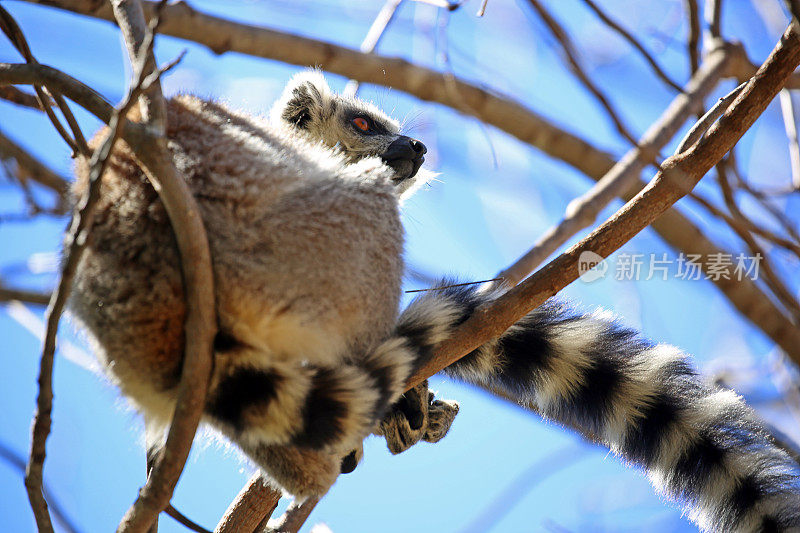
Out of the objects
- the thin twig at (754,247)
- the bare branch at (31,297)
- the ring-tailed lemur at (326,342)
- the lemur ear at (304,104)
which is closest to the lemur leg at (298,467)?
the ring-tailed lemur at (326,342)

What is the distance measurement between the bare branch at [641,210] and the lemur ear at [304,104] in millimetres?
2225

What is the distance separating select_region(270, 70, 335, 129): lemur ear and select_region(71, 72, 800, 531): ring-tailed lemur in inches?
53.3

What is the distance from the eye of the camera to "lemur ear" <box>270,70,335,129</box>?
457cm

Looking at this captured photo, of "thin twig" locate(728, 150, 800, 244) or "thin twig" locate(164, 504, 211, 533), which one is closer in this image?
"thin twig" locate(164, 504, 211, 533)

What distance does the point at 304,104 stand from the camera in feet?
15.1

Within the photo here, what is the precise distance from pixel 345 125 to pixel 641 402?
2526 mm

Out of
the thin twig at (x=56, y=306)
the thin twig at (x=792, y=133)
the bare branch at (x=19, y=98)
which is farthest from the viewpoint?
the thin twig at (x=792, y=133)

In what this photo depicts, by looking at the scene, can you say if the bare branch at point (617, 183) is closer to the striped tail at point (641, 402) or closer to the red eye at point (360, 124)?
the striped tail at point (641, 402)

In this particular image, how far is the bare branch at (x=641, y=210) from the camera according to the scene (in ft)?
9.30

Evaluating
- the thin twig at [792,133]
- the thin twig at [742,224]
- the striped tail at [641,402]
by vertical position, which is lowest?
the striped tail at [641,402]

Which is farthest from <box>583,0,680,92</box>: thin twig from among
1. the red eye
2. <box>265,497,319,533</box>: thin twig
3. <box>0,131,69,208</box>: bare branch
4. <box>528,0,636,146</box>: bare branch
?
<box>0,131,69,208</box>: bare branch

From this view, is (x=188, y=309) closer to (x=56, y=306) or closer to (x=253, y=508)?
(x=56, y=306)

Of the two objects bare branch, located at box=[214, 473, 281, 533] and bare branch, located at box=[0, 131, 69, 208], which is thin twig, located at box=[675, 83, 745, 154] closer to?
bare branch, located at box=[214, 473, 281, 533]

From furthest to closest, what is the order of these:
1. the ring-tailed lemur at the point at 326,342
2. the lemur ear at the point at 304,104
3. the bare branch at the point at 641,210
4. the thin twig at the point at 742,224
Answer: the lemur ear at the point at 304,104 < the thin twig at the point at 742,224 < the bare branch at the point at 641,210 < the ring-tailed lemur at the point at 326,342
